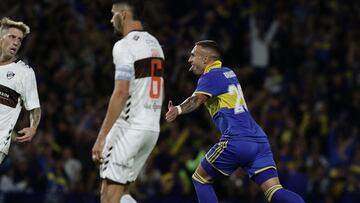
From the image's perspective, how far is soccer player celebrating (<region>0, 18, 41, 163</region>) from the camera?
29.6 feet

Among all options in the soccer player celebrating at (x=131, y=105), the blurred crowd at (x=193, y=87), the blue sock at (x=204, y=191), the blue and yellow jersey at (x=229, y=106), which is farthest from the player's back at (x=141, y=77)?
the blurred crowd at (x=193, y=87)

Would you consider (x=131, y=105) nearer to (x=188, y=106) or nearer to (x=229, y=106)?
(x=188, y=106)

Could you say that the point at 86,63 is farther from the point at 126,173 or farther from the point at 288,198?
the point at 126,173

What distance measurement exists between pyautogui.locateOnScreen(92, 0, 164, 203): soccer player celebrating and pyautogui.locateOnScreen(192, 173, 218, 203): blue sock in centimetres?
198

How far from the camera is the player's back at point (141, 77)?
7.61m

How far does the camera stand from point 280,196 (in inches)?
366

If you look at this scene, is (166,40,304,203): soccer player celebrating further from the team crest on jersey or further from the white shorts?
the team crest on jersey

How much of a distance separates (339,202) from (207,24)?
5178 millimetres

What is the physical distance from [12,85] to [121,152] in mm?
1977

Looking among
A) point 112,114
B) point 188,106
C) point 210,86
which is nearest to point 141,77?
point 112,114

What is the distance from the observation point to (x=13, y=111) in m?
9.07

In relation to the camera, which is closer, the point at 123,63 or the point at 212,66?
the point at 123,63

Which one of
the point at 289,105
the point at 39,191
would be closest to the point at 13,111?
the point at 39,191

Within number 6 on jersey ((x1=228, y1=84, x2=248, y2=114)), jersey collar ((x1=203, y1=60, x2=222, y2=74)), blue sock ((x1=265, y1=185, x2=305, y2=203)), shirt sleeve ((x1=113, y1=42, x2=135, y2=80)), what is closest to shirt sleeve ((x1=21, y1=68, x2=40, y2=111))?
shirt sleeve ((x1=113, y1=42, x2=135, y2=80))
